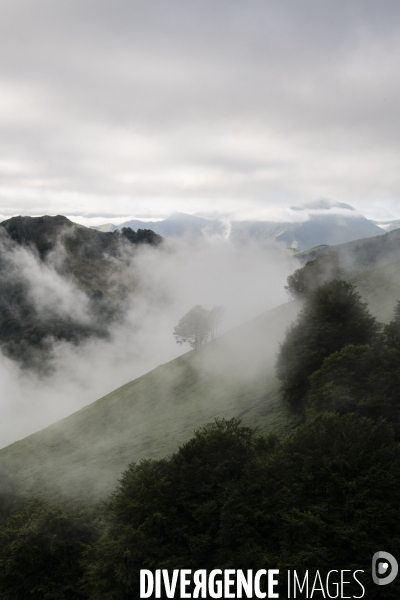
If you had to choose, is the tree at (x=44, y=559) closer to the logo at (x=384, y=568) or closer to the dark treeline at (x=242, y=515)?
the dark treeline at (x=242, y=515)

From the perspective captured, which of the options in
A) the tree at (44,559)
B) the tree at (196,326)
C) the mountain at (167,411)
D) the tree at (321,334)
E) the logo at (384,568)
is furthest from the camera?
the tree at (196,326)

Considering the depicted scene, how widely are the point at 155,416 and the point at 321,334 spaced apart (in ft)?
110

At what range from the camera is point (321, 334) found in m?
51.8

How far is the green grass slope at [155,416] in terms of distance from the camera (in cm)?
5419

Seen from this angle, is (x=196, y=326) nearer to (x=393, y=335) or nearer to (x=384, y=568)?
(x=393, y=335)

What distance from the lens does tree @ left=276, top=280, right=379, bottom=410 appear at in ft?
167

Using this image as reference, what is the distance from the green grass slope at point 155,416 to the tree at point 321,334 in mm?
4472

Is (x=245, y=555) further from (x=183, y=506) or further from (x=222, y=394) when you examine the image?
(x=222, y=394)

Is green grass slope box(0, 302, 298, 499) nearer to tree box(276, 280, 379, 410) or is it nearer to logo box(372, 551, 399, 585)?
tree box(276, 280, 379, 410)

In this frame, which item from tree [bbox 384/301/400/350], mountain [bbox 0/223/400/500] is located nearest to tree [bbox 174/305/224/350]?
mountain [bbox 0/223/400/500]

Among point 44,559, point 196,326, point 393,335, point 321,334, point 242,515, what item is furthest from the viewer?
point 196,326

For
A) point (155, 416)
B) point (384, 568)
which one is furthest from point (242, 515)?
point (155, 416)

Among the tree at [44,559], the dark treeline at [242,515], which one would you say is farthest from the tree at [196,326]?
the tree at [44,559]

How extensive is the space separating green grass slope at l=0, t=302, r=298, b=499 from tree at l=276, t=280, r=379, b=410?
14.7 feet
